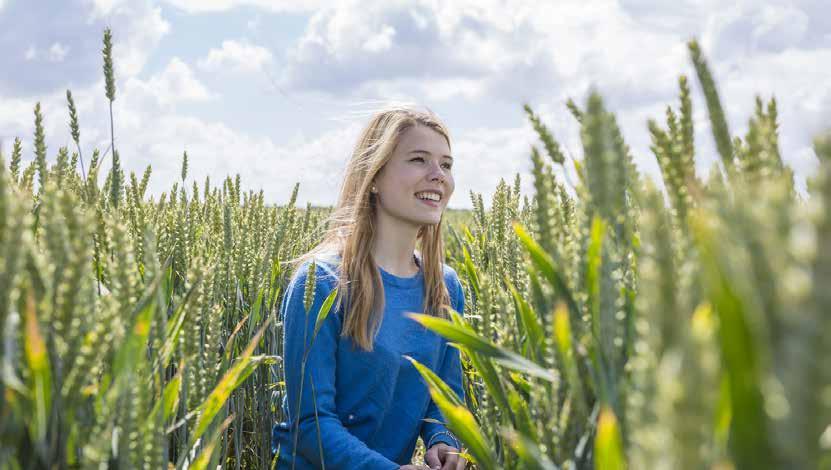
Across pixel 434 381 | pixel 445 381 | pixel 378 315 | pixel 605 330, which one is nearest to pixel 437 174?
pixel 378 315

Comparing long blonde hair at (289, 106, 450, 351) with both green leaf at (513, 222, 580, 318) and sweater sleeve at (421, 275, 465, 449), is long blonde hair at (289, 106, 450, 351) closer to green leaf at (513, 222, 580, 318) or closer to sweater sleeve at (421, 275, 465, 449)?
sweater sleeve at (421, 275, 465, 449)

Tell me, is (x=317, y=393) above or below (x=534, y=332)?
below

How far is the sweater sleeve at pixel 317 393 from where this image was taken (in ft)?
6.97

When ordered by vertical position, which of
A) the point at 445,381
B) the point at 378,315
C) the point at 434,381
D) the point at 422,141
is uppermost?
the point at 422,141

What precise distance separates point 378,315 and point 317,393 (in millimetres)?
388

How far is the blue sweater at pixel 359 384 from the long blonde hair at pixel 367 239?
58 millimetres

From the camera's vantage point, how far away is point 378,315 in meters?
2.50

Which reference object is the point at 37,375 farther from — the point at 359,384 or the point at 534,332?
the point at 359,384

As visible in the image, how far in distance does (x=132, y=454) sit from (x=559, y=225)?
61 cm

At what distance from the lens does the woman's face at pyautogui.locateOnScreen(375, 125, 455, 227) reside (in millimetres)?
2697

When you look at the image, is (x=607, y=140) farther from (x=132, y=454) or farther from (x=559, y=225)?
(x=132, y=454)

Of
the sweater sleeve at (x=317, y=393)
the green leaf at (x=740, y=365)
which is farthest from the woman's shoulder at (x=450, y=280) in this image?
the green leaf at (x=740, y=365)

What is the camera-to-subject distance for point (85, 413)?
2.69 feet

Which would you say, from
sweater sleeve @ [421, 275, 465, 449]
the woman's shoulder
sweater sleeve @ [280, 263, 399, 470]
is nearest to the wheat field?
sweater sleeve @ [280, 263, 399, 470]
